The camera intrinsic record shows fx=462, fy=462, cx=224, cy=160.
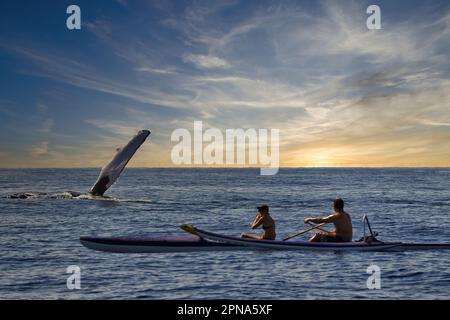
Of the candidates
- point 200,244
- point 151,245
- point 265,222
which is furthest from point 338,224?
point 151,245

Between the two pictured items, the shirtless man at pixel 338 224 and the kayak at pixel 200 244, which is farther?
the kayak at pixel 200 244

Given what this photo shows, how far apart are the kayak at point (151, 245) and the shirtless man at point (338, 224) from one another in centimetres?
335

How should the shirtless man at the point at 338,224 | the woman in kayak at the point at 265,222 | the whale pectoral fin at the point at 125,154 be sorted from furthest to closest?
the whale pectoral fin at the point at 125,154
the woman in kayak at the point at 265,222
the shirtless man at the point at 338,224

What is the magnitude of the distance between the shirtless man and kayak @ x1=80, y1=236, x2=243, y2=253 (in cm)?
335

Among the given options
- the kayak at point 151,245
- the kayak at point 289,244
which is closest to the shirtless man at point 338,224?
the kayak at point 289,244

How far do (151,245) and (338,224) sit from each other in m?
7.38

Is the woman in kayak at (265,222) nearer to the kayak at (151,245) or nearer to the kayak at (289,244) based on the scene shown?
the kayak at (289,244)

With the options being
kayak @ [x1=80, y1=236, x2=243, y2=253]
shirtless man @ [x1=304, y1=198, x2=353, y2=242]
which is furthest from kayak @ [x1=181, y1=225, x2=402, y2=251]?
shirtless man @ [x1=304, y1=198, x2=353, y2=242]

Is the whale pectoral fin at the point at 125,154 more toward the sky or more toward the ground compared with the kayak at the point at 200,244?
more toward the sky

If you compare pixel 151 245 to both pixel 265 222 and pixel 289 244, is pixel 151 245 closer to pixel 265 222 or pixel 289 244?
pixel 265 222

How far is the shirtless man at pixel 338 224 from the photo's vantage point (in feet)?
58.2
